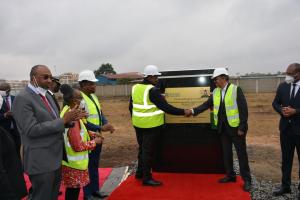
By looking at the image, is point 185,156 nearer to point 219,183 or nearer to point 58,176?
point 219,183

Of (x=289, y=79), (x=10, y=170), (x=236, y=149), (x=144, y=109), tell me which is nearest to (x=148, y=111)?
(x=144, y=109)

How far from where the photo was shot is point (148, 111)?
5.46m

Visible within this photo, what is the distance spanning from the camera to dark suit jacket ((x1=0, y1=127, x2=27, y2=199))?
240 centimetres

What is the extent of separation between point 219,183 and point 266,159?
3.55m

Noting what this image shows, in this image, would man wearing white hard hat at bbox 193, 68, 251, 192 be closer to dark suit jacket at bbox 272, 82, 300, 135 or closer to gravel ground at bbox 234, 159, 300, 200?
gravel ground at bbox 234, 159, 300, 200

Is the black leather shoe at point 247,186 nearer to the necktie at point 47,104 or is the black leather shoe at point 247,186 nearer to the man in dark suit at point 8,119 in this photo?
the necktie at point 47,104

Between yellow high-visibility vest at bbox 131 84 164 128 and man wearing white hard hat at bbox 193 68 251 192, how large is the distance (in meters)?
1.07

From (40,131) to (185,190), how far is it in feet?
9.55

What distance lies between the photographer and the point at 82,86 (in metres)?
4.92

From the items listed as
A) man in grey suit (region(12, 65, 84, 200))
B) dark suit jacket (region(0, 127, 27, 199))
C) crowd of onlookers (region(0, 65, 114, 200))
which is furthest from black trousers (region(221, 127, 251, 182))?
dark suit jacket (region(0, 127, 27, 199))

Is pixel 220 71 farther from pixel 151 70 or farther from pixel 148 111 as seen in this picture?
pixel 148 111

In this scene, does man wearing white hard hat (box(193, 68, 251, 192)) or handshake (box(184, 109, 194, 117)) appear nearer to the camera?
man wearing white hard hat (box(193, 68, 251, 192))

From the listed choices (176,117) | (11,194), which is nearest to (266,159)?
(176,117)

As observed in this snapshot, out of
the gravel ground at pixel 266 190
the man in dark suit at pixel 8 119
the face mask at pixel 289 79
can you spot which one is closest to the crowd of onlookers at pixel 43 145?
the man in dark suit at pixel 8 119
